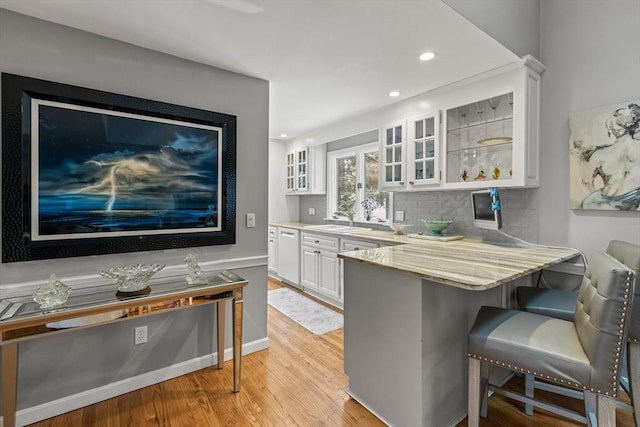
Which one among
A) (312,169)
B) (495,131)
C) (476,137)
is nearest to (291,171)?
(312,169)

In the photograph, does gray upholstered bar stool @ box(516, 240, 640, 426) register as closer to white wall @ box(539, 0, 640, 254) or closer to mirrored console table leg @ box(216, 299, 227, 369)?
white wall @ box(539, 0, 640, 254)

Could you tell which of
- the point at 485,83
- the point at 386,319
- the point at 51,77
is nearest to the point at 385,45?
the point at 485,83

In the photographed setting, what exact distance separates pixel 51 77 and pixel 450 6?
2330 mm

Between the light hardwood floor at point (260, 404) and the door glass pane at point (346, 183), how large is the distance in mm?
2584

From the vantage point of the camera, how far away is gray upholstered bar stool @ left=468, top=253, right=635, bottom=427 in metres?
1.21

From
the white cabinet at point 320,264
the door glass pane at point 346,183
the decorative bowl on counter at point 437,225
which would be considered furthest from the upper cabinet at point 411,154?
the door glass pane at point 346,183

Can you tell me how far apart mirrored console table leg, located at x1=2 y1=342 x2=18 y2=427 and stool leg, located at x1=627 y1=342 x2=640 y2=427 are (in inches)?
126

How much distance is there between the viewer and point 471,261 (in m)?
1.88

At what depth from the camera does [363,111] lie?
3699 mm

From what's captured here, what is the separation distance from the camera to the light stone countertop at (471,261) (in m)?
1.45

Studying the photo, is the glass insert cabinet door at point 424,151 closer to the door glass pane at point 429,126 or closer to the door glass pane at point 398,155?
the door glass pane at point 429,126

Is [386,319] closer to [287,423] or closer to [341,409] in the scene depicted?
[341,409]

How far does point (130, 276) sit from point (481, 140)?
293 cm

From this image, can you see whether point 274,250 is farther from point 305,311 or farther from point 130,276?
point 130,276
